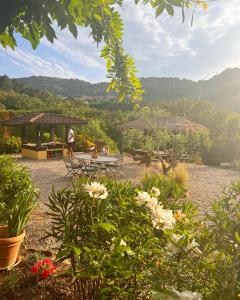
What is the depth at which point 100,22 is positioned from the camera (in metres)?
1.83

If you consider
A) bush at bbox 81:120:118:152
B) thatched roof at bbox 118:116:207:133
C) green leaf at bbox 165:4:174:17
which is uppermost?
thatched roof at bbox 118:116:207:133

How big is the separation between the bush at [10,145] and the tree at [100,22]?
18.7 metres

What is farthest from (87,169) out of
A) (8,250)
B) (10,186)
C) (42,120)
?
(42,120)

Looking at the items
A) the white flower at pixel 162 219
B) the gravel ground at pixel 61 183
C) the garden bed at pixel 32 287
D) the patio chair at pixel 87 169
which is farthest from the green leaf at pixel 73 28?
the patio chair at pixel 87 169

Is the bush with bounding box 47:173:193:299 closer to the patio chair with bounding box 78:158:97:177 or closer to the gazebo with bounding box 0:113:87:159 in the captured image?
the patio chair with bounding box 78:158:97:177

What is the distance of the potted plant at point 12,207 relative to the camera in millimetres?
4125

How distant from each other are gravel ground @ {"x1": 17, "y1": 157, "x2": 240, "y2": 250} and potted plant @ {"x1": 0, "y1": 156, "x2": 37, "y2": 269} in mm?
540

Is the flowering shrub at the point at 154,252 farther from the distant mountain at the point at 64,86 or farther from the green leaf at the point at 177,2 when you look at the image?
A: the distant mountain at the point at 64,86

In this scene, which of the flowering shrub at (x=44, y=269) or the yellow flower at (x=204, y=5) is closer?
the yellow flower at (x=204, y=5)

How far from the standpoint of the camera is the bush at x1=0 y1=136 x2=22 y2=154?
1949 centimetres

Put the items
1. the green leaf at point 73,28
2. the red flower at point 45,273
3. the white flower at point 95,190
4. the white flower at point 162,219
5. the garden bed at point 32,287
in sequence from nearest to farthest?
the green leaf at point 73,28 → the white flower at point 162,219 → the white flower at point 95,190 → the garden bed at point 32,287 → the red flower at point 45,273

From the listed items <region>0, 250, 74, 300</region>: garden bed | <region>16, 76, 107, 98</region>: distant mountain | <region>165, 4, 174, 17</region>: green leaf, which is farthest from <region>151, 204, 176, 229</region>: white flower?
<region>16, 76, 107, 98</region>: distant mountain

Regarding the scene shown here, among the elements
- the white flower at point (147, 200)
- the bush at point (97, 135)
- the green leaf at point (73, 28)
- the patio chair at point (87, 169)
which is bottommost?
the patio chair at point (87, 169)

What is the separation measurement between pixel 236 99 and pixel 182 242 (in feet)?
206
